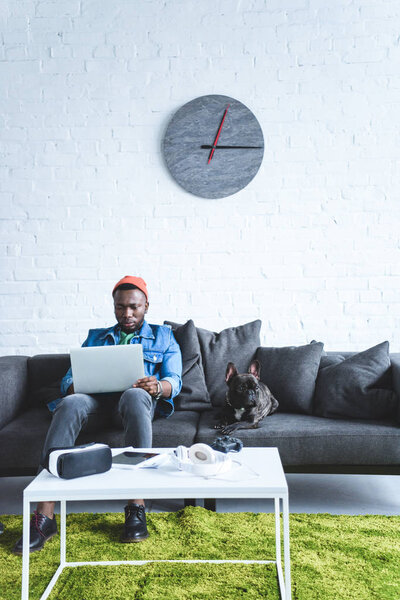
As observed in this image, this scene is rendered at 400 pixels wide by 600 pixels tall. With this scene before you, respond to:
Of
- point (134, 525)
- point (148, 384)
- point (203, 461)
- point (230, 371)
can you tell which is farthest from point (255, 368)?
point (203, 461)

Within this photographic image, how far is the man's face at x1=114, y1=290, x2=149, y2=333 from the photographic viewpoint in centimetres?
286

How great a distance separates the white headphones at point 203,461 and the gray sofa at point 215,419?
32.9 inches

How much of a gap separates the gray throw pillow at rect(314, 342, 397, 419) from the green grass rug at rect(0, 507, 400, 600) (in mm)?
497

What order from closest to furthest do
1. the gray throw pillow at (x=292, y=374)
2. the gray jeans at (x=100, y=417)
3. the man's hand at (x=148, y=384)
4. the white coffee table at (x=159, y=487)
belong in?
1. the white coffee table at (x=159, y=487)
2. the gray jeans at (x=100, y=417)
3. the man's hand at (x=148, y=384)
4. the gray throw pillow at (x=292, y=374)

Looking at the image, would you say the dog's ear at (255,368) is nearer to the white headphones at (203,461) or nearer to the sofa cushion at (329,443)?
the sofa cushion at (329,443)

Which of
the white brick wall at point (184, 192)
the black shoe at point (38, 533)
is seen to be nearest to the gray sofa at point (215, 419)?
the black shoe at point (38, 533)

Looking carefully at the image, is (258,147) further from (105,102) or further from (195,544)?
(195,544)

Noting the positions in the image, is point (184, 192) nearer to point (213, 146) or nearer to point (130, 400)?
point (213, 146)

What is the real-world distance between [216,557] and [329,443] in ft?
2.34

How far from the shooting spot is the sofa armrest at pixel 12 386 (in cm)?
279

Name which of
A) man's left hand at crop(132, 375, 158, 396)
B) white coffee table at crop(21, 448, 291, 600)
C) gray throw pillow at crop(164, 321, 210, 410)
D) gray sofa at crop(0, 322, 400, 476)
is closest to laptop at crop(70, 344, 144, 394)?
man's left hand at crop(132, 375, 158, 396)

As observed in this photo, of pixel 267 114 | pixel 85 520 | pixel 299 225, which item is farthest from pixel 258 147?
pixel 85 520

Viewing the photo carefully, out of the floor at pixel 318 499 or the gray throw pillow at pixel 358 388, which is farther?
the gray throw pillow at pixel 358 388

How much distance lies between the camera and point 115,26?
3703 millimetres
